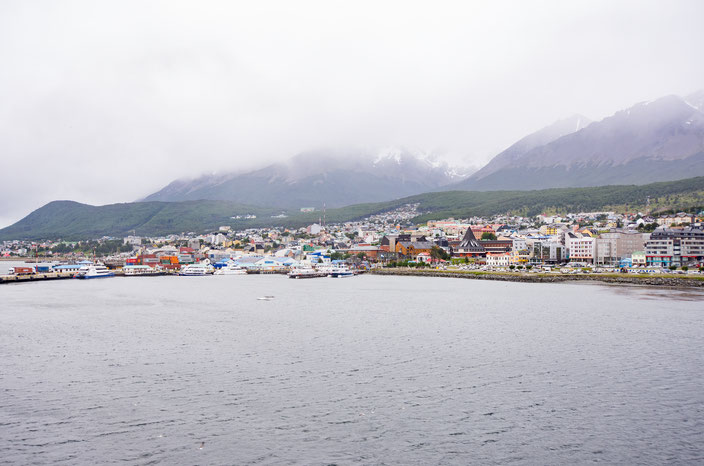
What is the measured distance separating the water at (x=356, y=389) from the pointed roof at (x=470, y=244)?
55097mm

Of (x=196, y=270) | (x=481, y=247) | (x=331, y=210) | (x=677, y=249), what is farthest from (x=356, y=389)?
(x=331, y=210)

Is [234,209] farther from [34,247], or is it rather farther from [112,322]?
[112,322]

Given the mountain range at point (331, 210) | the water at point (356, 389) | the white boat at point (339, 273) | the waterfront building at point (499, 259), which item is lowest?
the water at point (356, 389)

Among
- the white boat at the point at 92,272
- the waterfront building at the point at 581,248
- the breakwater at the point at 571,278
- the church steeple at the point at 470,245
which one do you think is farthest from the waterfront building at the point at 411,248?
the white boat at the point at 92,272

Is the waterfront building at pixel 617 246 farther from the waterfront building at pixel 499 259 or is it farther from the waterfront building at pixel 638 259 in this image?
the waterfront building at pixel 499 259

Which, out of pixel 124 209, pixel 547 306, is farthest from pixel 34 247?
pixel 547 306

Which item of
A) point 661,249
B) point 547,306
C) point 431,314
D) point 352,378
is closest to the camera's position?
point 352,378

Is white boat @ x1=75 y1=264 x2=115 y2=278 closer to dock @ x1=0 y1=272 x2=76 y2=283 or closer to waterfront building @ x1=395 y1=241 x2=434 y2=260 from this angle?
Answer: dock @ x1=0 y1=272 x2=76 y2=283

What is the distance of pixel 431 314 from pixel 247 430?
674 inches

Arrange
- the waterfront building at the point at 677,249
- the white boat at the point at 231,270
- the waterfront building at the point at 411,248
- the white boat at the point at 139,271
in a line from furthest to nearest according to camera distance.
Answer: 1. the waterfront building at the point at 411,248
2. the white boat at the point at 231,270
3. the white boat at the point at 139,271
4. the waterfront building at the point at 677,249

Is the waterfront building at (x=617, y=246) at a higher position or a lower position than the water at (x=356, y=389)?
higher

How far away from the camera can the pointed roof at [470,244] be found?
8069 centimetres

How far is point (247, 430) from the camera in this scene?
10.7m

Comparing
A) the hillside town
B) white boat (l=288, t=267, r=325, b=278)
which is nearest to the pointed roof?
the hillside town
